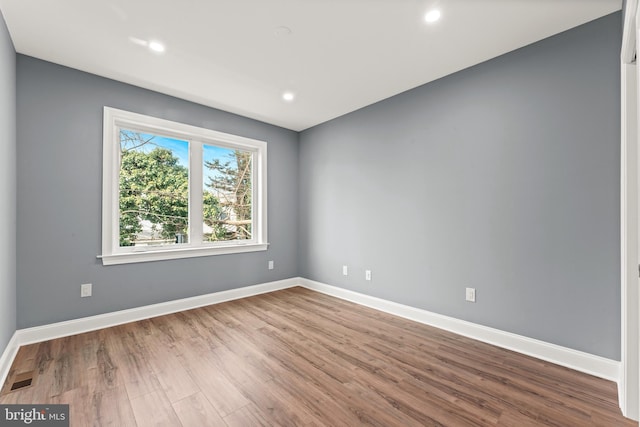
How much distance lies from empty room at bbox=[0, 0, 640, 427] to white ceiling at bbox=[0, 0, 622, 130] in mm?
22

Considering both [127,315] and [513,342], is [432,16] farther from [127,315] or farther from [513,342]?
[127,315]

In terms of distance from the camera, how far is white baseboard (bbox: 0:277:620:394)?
209 cm

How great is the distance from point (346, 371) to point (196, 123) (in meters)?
3.27

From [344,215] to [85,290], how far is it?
299 cm

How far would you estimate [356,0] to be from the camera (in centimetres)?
191

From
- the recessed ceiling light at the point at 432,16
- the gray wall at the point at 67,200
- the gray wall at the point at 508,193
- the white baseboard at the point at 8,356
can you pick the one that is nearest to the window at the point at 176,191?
the gray wall at the point at 67,200

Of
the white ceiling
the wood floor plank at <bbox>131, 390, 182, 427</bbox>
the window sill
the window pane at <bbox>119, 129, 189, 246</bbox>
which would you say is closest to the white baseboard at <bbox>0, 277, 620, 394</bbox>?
the window sill

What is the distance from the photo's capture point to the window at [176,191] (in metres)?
3.07

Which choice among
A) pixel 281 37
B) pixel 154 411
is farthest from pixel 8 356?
pixel 281 37

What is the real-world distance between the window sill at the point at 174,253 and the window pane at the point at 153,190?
166 millimetres

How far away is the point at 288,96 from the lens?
344 centimetres

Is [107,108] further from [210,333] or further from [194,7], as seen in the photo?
[210,333]

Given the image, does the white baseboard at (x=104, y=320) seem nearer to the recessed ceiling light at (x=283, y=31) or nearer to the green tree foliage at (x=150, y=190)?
the green tree foliage at (x=150, y=190)

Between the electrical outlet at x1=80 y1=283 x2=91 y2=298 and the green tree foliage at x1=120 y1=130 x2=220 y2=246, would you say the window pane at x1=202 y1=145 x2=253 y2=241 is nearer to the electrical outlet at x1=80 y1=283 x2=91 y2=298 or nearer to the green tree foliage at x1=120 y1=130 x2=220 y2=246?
the green tree foliage at x1=120 y1=130 x2=220 y2=246
